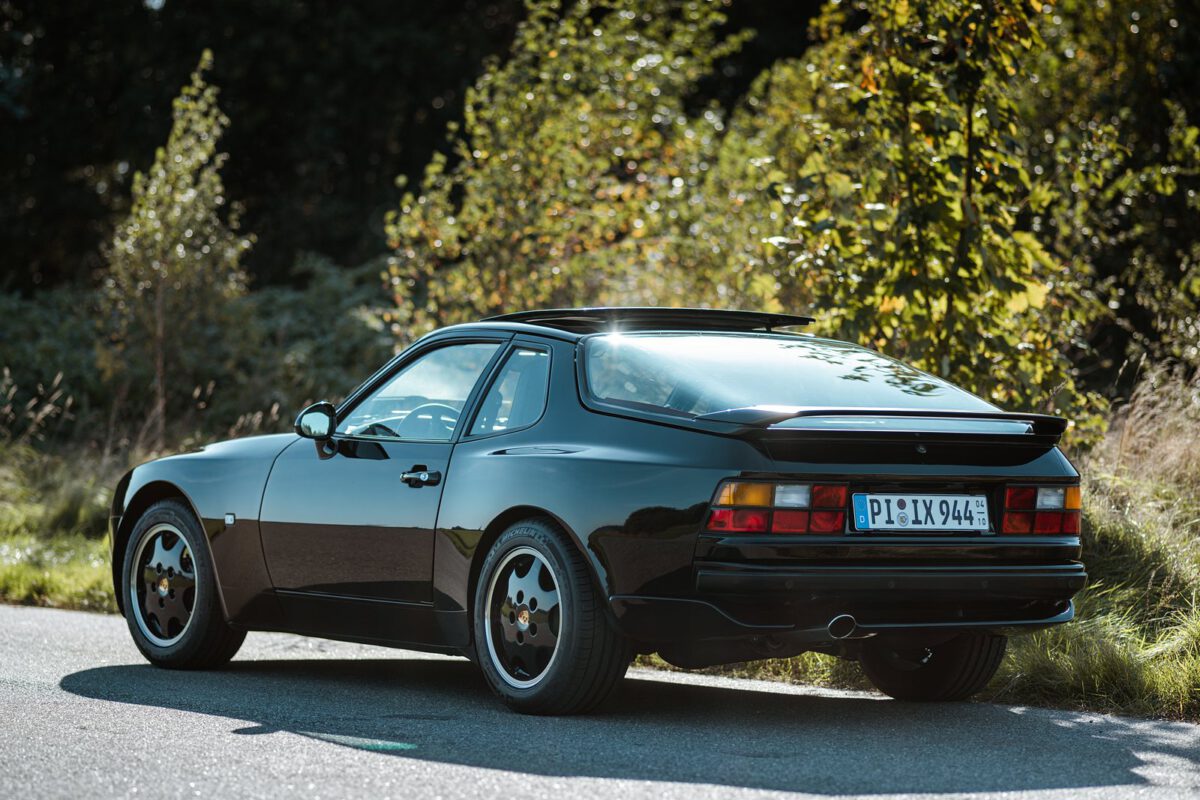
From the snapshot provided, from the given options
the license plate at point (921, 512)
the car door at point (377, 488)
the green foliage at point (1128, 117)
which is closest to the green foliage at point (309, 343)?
the green foliage at point (1128, 117)

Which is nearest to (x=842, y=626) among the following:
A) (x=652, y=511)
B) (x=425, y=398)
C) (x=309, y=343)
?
(x=652, y=511)

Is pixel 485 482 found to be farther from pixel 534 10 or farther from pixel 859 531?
→ pixel 534 10

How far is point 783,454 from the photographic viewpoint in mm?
5465

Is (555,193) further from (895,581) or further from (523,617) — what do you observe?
(895,581)

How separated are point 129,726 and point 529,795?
188cm

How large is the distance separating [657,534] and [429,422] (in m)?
1.53

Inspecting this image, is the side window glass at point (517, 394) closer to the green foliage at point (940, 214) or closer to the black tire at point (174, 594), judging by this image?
the black tire at point (174, 594)

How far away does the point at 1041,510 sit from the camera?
593cm

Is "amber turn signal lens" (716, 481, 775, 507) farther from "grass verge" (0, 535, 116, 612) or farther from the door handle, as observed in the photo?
"grass verge" (0, 535, 116, 612)

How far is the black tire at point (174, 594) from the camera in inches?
297

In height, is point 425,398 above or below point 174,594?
above

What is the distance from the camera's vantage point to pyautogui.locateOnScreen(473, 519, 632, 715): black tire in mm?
Answer: 5762

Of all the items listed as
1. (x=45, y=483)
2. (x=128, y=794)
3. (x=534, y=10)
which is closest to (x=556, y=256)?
(x=534, y=10)

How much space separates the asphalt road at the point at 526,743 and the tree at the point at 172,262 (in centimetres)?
1018
